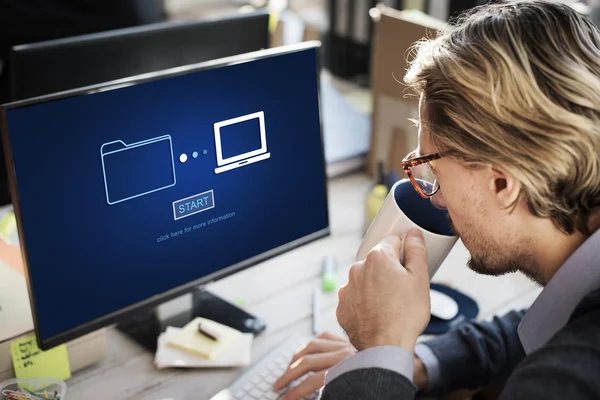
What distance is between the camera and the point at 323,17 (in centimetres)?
336

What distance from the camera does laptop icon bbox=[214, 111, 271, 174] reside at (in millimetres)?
1223

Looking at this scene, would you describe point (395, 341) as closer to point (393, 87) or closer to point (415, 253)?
point (415, 253)

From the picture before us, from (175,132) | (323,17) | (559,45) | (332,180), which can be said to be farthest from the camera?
(323,17)

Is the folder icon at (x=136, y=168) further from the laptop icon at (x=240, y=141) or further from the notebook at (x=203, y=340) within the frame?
the notebook at (x=203, y=340)

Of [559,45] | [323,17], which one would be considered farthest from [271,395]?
[323,17]

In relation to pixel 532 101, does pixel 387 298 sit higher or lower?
lower

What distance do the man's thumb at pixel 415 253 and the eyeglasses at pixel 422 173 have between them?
0.22 ft

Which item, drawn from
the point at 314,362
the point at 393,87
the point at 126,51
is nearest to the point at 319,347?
the point at 314,362

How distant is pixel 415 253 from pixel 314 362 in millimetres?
265

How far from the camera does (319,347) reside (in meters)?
1.24

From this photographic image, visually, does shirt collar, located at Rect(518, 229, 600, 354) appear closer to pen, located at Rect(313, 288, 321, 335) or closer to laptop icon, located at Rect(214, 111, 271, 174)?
pen, located at Rect(313, 288, 321, 335)

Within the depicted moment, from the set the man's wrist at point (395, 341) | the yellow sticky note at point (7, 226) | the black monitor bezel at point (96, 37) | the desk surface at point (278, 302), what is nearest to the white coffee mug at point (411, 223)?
the man's wrist at point (395, 341)

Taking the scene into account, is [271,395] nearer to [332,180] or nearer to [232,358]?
[232,358]

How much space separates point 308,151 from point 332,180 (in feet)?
2.03
